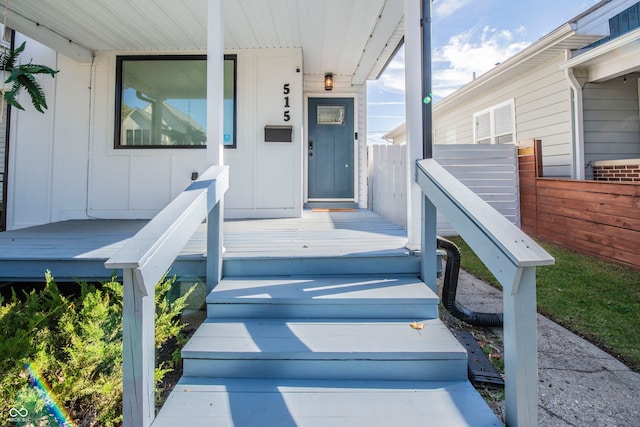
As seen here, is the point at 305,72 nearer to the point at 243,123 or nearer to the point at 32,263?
the point at 243,123

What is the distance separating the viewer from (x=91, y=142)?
4367 mm

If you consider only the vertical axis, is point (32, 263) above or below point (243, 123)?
below

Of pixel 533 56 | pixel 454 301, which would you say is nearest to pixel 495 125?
pixel 533 56

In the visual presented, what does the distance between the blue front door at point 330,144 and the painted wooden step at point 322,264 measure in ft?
11.4

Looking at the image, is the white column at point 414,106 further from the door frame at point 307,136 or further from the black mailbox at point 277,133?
the door frame at point 307,136

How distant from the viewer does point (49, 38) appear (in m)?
3.82

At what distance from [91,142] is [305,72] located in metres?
3.40

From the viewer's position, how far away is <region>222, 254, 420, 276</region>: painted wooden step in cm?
226

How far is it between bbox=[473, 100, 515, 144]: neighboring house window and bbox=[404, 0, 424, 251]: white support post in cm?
540

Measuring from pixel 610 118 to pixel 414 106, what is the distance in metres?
4.91

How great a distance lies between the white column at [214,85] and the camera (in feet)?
7.50

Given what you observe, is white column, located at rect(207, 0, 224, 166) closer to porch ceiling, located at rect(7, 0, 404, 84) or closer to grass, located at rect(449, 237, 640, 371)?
porch ceiling, located at rect(7, 0, 404, 84)

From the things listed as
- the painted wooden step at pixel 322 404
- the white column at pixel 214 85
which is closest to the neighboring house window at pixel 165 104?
the white column at pixel 214 85

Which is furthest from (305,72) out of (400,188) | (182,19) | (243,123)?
(400,188)
